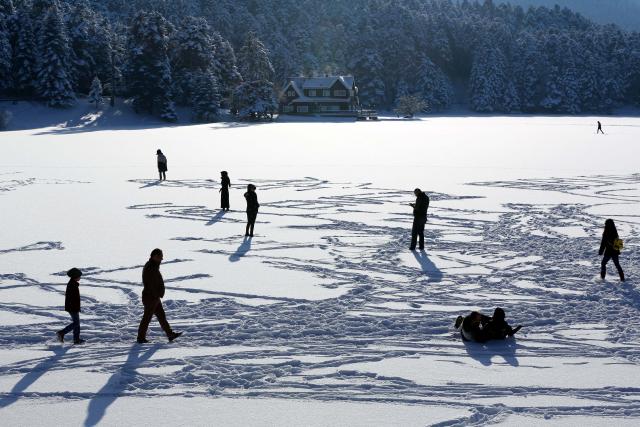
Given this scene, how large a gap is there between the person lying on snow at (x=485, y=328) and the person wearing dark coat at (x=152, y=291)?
12.9ft

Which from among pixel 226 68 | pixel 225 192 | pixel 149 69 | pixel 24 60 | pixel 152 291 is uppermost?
pixel 226 68

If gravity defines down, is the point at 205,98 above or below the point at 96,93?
below

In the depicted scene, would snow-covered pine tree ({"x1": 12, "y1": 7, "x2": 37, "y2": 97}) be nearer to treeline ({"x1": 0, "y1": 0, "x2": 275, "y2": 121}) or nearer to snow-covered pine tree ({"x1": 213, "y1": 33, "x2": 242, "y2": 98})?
treeline ({"x1": 0, "y1": 0, "x2": 275, "y2": 121})

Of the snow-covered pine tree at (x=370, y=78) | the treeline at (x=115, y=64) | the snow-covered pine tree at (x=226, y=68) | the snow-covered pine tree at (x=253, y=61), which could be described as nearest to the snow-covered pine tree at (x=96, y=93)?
the treeline at (x=115, y=64)

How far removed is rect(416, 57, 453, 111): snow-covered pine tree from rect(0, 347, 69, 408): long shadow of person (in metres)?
105

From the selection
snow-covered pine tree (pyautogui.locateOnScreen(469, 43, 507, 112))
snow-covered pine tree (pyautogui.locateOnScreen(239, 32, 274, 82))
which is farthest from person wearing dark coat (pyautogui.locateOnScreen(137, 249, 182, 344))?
snow-covered pine tree (pyautogui.locateOnScreen(469, 43, 507, 112))

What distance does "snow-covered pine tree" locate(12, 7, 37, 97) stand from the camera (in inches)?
2645

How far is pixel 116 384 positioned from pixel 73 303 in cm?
150

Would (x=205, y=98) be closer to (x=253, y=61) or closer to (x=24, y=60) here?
(x=24, y=60)

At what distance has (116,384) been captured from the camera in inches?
278

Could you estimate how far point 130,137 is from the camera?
4941 cm

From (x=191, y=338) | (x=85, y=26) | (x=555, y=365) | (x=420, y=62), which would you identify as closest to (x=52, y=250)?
(x=191, y=338)

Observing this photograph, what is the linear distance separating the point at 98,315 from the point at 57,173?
65.7ft

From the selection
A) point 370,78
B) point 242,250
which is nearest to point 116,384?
point 242,250
